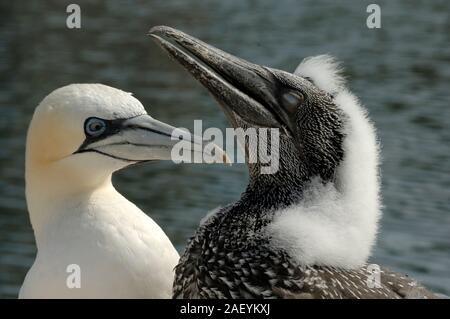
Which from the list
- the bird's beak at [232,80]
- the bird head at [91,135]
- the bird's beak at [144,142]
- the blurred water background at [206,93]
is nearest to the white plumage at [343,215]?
the bird's beak at [232,80]

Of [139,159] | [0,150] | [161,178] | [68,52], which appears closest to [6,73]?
[68,52]

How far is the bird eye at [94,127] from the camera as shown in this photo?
5.51 meters

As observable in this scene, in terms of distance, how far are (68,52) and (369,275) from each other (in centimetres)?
1877

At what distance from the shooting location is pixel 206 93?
2017cm

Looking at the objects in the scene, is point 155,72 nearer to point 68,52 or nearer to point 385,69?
point 68,52

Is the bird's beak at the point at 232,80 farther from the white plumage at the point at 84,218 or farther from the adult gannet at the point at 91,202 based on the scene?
the white plumage at the point at 84,218

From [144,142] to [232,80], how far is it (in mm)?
630

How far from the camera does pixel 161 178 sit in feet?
54.1

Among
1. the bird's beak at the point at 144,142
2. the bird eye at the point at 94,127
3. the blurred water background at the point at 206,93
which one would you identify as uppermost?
the bird eye at the point at 94,127

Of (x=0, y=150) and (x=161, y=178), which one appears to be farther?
(x=0, y=150)

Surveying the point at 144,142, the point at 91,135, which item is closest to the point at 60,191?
the point at 91,135

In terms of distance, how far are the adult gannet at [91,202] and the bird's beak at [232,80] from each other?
0.36m

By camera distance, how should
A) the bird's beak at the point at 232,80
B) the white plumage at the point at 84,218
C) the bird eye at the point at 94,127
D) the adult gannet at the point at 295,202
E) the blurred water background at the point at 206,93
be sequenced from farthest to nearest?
the blurred water background at the point at 206,93 < the bird eye at the point at 94,127 < the white plumage at the point at 84,218 < the bird's beak at the point at 232,80 < the adult gannet at the point at 295,202

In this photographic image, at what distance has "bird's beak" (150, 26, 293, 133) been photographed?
5.11 m
